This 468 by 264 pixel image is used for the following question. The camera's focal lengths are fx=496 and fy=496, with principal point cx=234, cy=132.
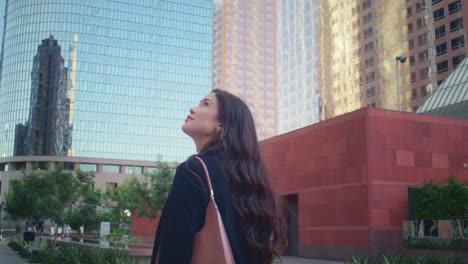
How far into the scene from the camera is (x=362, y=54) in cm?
8912

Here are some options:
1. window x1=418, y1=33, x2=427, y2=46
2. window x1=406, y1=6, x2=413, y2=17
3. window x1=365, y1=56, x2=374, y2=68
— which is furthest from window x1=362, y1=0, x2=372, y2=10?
window x1=418, y1=33, x2=427, y2=46

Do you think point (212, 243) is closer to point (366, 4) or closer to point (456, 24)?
point (456, 24)

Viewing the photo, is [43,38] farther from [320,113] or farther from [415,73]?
[415,73]

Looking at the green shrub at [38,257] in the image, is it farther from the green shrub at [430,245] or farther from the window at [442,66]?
the window at [442,66]

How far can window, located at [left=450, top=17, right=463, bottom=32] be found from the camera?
71.0m

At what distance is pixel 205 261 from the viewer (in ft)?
7.48

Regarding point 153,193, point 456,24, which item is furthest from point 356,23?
point 153,193

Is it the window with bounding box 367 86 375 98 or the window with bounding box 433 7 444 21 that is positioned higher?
the window with bounding box 433 7 444 21

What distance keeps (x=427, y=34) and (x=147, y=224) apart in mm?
51782

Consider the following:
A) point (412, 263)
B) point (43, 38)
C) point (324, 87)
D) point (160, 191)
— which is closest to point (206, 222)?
point (412, 263)

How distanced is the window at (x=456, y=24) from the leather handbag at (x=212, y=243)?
77328 millimetres

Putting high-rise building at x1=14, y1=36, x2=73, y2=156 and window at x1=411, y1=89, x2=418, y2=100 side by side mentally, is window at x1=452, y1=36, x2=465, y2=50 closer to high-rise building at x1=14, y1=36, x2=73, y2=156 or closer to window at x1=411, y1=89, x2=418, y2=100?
window at x1=411, y1=89, x2=418, y2=100

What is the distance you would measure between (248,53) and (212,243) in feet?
594

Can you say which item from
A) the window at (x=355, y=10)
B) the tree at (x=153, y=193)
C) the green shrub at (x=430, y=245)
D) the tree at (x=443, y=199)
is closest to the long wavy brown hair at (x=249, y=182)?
the green shrub at (x=430, y=245)
